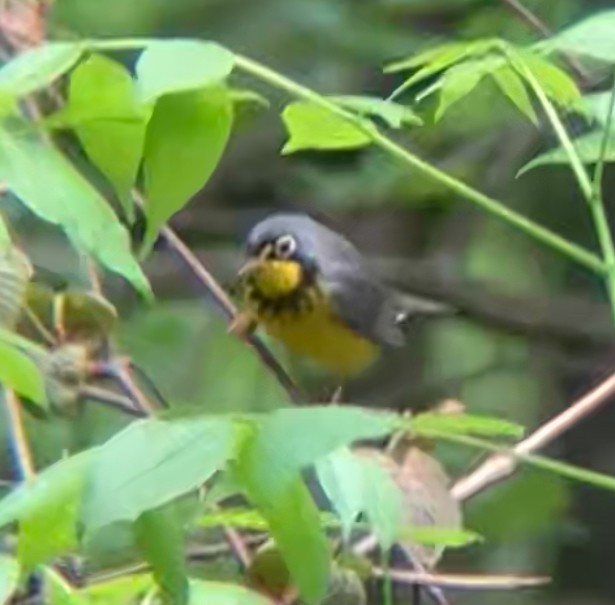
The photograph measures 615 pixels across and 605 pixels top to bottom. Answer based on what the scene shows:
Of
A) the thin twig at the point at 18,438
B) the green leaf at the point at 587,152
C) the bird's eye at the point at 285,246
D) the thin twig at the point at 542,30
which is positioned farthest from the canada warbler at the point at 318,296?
the green leaf at the point at 587,152

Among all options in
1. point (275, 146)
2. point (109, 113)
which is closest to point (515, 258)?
point (275, 146)

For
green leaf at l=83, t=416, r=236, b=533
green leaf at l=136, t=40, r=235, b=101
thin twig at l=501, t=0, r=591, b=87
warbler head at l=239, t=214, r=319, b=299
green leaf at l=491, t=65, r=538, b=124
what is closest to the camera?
green leaf at l=83, t=416, r=236, b=533

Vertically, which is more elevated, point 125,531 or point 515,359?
point 125,531

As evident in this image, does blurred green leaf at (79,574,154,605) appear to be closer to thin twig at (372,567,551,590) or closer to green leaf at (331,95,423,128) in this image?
thin twig at (372,567,551,590)

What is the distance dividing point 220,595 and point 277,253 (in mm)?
1394

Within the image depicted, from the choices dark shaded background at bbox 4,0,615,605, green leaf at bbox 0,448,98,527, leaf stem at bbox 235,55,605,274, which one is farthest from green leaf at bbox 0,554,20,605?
dark shaded background at bbox 4,0,615,605

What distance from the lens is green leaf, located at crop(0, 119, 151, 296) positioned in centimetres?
92

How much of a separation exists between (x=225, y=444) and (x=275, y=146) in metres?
1.85

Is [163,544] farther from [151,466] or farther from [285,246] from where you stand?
[285,246]

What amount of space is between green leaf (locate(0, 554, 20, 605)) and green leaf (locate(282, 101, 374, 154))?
9.8 inches

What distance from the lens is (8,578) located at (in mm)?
850

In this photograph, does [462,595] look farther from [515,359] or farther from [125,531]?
[125,531]

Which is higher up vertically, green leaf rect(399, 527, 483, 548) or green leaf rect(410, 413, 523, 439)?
green leaf rect(410, 413, 523, 439)

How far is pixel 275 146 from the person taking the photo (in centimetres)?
264
